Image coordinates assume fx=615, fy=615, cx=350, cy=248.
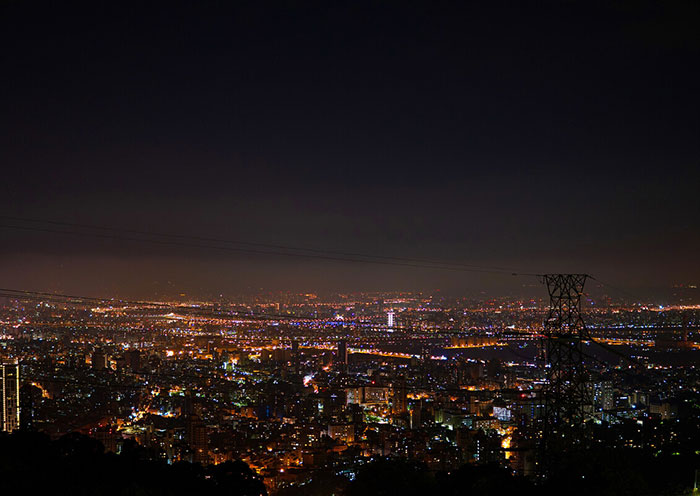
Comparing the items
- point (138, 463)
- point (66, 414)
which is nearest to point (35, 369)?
point (66, 414)

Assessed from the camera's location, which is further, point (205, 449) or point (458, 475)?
point (205, 449)

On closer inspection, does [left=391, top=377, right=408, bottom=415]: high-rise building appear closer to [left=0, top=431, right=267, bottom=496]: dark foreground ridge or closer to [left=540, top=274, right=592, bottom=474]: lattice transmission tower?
[left=540, top=274, right=592, bottom=474]: lattice transmission tower

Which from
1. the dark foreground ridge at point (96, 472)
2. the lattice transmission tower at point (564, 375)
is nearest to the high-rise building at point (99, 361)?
the dark foreground ridge at point (96, 472)

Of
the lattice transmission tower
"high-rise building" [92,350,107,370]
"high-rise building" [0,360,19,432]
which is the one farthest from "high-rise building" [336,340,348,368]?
the lattice transmission tower

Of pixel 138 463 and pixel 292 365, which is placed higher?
pixel 138 463

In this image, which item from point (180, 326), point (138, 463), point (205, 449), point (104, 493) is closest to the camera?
point (104, 493)

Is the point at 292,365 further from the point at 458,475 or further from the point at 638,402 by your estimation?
the point at 458,475

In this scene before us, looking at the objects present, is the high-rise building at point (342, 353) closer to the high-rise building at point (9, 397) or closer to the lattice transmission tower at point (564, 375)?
the high-rise building at point (9, 397)
